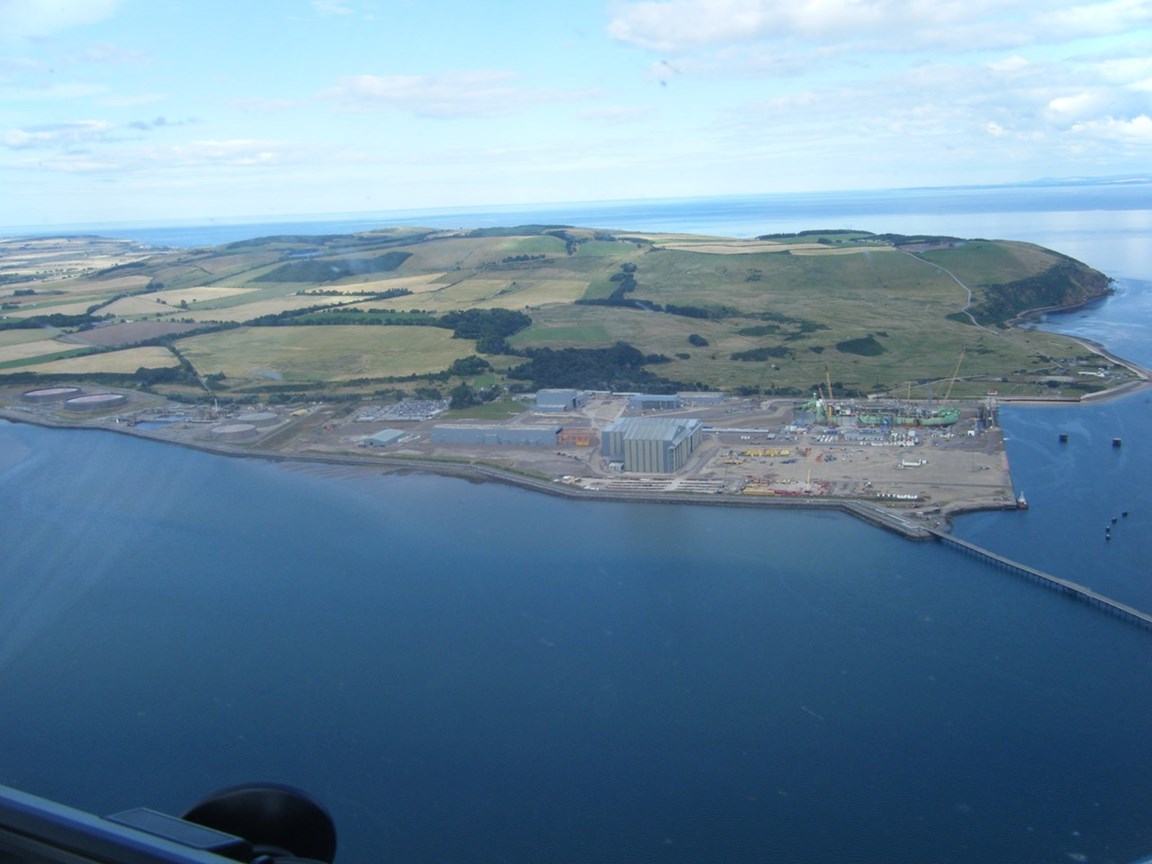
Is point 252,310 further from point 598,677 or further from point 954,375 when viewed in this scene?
point 598,677

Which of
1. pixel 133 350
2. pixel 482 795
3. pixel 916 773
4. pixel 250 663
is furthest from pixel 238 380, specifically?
pixel 916 773

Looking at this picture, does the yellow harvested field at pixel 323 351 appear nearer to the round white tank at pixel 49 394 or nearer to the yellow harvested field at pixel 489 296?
the round white tank at pixel 49 394

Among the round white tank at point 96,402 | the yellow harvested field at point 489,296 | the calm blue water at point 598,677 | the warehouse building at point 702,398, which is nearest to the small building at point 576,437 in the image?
the warehouse building at point 702,398

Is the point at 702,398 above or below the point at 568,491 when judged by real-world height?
above

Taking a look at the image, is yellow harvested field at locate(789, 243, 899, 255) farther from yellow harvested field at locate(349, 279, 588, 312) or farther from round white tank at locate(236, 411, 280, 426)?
round white tank at locate(236, 411, 280, 426)

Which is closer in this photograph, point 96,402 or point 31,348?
point 96,402

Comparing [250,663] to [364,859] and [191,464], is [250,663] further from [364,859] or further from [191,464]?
[191,464]

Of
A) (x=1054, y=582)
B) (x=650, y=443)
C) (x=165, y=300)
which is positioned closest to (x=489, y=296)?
(x=165, y=300)
